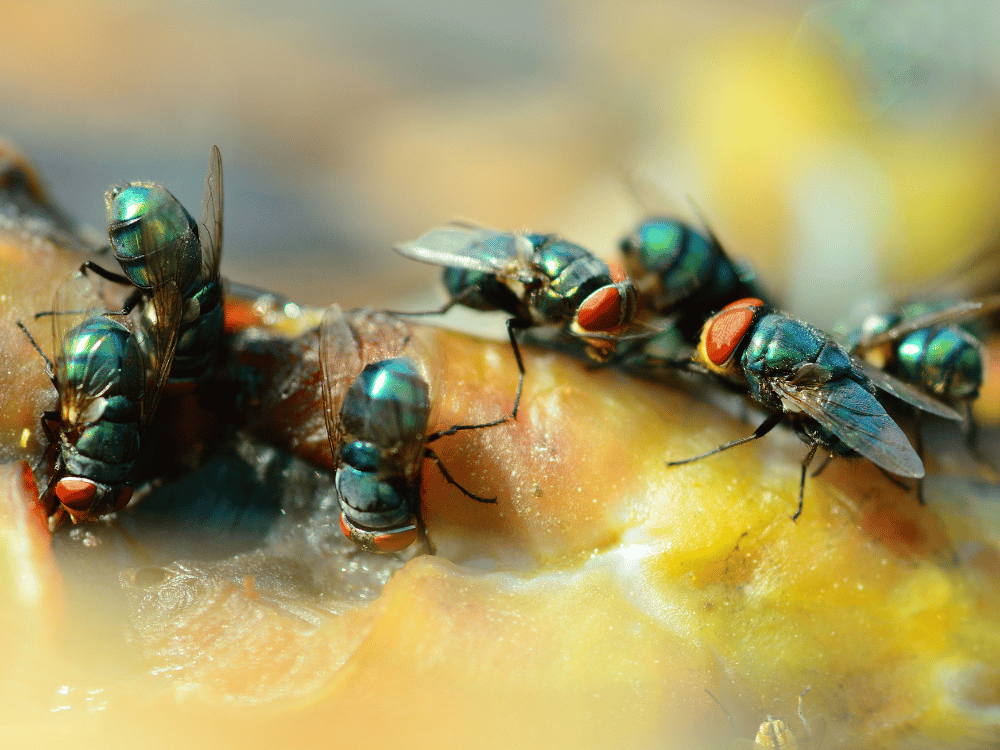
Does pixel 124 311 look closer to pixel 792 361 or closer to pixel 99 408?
pixel 99 408

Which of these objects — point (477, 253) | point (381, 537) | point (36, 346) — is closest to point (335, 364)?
point (381, 537)

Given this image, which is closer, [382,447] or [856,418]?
[382,447]

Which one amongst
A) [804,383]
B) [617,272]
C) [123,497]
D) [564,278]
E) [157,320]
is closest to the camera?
[123,497]

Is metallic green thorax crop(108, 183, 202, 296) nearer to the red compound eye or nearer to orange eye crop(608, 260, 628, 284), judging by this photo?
the red compound eye

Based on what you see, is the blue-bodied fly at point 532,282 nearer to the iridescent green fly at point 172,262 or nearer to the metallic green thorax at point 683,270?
the metallic green thorax at point 683,270

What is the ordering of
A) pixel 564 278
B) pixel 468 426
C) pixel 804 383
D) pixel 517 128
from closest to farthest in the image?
pixel 468 426
pixel 804 383
pixel 564 278
pixel 517 128

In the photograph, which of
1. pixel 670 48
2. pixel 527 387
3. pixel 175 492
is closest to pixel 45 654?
pixel 175 492

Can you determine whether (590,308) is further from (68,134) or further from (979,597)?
(68,134)
